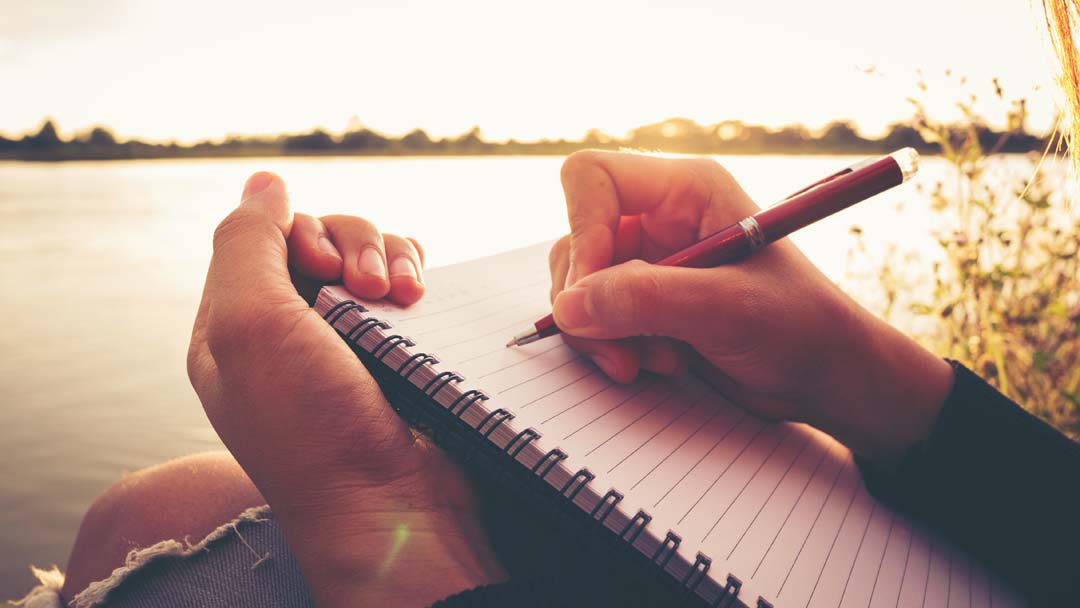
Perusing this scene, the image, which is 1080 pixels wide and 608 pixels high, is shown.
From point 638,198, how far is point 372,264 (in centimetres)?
58

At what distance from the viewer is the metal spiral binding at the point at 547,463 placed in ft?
2.43

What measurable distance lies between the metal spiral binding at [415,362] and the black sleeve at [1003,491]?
831 mm

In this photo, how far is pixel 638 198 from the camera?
1265mm

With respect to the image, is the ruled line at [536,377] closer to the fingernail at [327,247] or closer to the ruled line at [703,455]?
the ruled line at [703,455]

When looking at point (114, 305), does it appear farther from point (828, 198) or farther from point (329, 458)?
point (828, 198)

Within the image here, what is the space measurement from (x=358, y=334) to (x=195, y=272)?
4.05 meters

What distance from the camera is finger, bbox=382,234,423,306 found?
1.02m

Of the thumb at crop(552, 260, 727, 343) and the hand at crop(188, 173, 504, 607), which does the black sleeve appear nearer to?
the thumb at crop(552, 260, 727, 343)

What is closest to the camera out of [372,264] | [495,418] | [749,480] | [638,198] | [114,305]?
[495,418]

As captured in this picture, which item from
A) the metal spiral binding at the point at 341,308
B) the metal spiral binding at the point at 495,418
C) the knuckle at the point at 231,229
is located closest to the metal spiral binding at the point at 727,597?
the metal spiral binding at the point at 495,418

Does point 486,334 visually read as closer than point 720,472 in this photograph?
No

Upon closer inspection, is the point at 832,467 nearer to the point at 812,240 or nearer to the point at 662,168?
the point at 662,168

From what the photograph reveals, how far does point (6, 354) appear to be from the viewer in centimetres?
283

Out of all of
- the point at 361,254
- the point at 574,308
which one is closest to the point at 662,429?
the point at 574,308
